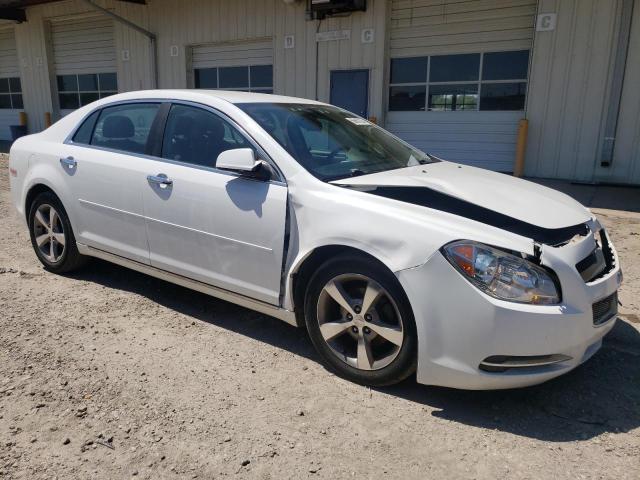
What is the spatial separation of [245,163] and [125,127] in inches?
61.4

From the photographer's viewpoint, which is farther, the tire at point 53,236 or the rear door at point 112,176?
the tire at point 53,236

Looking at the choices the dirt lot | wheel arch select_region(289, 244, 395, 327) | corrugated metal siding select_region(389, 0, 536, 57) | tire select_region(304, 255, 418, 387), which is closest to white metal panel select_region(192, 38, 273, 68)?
corrugated metal siding select_region(389, 0, 536, 57)

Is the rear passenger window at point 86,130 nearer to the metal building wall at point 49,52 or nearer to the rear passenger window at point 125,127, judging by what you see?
the rear passenger window at point 125,127

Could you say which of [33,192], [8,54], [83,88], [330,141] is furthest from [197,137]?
[8,54]

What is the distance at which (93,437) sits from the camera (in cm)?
260

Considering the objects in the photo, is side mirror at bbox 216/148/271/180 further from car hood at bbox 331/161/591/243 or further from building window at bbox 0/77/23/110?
building window at bbox 0/77/23/110

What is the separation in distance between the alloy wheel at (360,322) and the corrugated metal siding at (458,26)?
8.78m

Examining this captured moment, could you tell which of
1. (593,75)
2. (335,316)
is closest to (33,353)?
(335,316)

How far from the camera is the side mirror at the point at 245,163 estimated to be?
10.7 ft

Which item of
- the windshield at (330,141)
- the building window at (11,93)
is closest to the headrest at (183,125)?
the windshield at (330,141)

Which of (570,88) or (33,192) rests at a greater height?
(570,88)

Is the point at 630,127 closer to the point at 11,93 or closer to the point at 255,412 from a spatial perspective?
the point at 255,412

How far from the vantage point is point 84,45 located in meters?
17.3

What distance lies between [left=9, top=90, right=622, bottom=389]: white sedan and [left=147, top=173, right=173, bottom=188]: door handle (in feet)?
0.05
